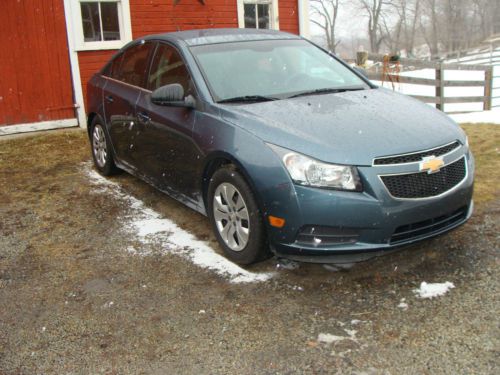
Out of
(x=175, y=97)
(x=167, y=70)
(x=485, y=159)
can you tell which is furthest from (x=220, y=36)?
(x=485, y=159)

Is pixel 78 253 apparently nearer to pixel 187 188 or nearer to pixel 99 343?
pixel 187 188

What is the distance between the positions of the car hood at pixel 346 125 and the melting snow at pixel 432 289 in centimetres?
86

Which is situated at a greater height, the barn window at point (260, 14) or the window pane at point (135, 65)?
the barn window at point (260, 14)

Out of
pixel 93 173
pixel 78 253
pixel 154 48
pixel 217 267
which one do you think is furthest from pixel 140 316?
pixel 93 173

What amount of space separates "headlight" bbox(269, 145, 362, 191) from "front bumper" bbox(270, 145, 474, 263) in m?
0.04

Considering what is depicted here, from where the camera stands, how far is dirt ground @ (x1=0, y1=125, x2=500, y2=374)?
8.87ft

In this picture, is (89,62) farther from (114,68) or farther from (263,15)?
(114,68)

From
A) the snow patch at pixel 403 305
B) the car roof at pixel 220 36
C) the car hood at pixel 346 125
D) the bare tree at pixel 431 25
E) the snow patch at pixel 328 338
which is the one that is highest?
the bare tree at pixel 431 25

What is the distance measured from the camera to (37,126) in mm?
9445

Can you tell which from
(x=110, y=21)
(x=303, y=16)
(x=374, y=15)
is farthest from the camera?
(x=374, y=15)

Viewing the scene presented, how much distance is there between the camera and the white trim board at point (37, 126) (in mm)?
9219

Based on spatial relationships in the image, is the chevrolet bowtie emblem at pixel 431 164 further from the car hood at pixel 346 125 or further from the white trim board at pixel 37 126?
the white trim board at pixel 37 126

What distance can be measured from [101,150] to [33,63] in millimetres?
3956

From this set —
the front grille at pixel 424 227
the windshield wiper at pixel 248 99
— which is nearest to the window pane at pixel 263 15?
the windshield wiper at pixel 248 99
